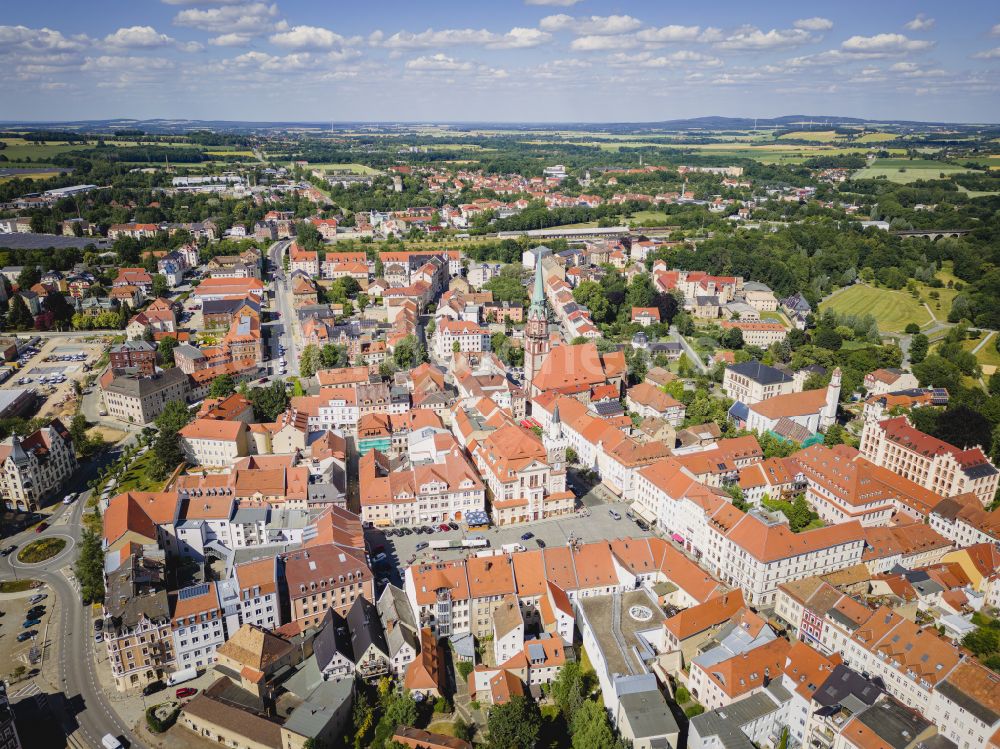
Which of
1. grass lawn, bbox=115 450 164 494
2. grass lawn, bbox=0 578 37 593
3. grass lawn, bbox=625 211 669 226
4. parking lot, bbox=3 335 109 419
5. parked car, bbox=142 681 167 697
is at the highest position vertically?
grass lawn, bbox=625 211 669 226

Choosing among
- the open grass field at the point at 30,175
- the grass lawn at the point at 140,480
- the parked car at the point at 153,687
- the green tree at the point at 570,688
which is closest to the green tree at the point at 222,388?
the grass lawn at the point at 140,480

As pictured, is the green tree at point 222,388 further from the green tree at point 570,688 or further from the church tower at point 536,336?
the green tree at point 570,688

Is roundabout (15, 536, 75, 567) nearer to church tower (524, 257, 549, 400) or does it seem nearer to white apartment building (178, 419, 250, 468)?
white apartment building (178, 419, 250, 468)

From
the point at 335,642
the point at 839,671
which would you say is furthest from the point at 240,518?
the point at 839,671

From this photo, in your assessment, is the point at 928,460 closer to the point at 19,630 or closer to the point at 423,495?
the point at 423,495

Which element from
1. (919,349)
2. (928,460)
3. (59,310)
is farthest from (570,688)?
(59,310)

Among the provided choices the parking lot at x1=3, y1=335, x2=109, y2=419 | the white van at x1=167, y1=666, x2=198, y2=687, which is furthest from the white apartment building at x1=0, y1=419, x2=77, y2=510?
the white van at x1=167, y1=666, x2=198, y2=687

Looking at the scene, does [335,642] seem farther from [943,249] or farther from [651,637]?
[943,249]
